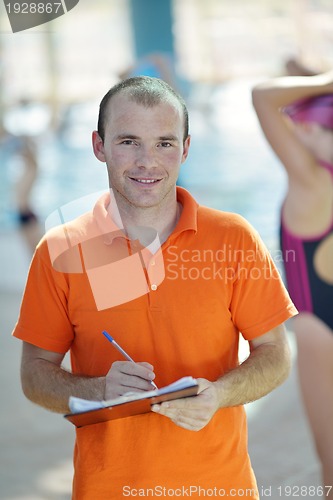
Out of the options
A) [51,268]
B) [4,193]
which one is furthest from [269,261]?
[4,193]

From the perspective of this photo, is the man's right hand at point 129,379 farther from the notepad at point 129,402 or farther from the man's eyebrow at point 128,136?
the man's eyebrow at point 128,136

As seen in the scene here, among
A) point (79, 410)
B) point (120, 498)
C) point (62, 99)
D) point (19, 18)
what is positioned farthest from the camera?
point (62, 99)

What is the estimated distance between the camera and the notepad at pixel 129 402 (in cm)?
151

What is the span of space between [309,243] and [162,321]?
1133mm

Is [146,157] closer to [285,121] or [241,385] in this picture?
[241,385]

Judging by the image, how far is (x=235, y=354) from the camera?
1850mm

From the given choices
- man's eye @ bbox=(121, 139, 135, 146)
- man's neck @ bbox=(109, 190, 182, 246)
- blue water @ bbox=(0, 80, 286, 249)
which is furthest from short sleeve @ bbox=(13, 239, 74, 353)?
blue water @ bbox=(0, 80, 286, 249)

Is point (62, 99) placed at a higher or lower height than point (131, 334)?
lower

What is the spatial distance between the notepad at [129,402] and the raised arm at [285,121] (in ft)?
4.64

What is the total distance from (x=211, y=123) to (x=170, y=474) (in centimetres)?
1758

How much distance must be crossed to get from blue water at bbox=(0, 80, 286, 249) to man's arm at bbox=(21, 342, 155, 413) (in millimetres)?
5414

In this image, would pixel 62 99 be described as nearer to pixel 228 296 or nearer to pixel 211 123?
pixel 211 123

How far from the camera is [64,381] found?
1.78 m

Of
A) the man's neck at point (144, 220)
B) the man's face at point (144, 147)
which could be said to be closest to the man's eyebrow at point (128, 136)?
the man's face at point (144, 147)
